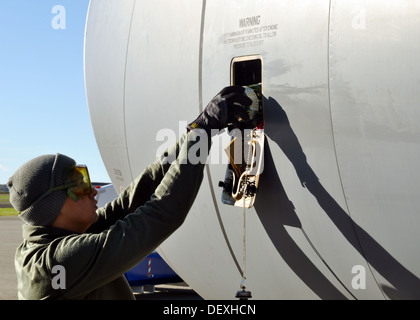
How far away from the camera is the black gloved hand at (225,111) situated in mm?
2219

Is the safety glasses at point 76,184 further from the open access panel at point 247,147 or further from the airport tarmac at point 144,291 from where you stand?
the airport tarmac at point 144,291

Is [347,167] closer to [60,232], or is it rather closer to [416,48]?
[416,48]

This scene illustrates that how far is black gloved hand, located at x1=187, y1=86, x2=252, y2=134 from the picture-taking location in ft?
7.28

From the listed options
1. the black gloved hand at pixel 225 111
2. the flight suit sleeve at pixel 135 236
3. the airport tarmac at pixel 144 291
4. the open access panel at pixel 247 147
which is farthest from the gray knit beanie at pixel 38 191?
the airport tarmac at pixel 144 291

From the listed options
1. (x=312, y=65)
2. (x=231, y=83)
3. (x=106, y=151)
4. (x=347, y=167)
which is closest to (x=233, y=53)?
(x=231, y=83)

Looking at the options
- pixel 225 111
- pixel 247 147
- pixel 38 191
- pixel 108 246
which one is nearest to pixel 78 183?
pixel 38 191

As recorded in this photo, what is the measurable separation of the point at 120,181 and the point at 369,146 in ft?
6.67

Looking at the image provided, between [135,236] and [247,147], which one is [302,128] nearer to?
[247,147]

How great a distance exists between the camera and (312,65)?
2279 mm

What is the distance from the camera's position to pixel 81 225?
2.15 m

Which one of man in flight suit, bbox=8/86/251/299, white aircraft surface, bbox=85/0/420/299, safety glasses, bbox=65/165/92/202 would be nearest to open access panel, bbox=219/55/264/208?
white aircraft surface, bbox=85/0/420/299

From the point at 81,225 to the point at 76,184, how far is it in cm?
15

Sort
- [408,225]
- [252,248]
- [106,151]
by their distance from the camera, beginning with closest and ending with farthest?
[408,225], [252,248], [106,151]

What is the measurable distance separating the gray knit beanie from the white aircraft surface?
33.0 inches
